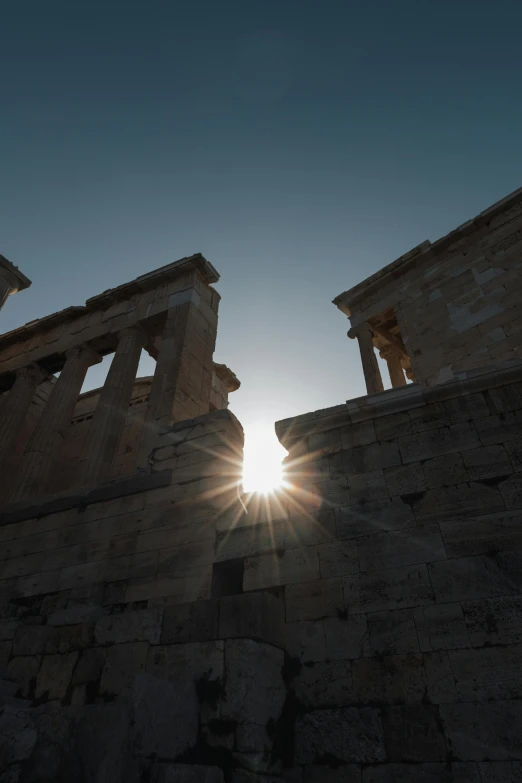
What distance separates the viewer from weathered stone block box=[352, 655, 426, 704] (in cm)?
428

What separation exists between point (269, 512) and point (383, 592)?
1700 mm

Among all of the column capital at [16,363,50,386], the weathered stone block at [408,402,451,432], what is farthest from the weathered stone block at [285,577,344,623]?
the column capital at [16,363,50,386]

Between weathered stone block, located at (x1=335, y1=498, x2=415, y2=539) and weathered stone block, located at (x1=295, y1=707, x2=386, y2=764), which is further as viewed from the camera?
weathered stone block, located at (x1=335, y1=498, x2=415, y2=539)

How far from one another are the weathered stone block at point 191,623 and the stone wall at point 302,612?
17mm

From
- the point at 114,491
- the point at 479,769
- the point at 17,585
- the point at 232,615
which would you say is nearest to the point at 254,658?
the point at 232,615

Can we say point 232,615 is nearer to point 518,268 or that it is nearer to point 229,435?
point 229,435

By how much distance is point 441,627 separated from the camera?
446 cm

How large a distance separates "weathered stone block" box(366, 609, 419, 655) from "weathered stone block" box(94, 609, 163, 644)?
7.03ft

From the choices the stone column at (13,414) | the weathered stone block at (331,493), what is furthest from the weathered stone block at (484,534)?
the stone column at (13,414)

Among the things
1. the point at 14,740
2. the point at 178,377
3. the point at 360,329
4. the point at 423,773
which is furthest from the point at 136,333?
the point at 423,773

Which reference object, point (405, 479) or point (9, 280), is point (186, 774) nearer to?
point (405, 479)

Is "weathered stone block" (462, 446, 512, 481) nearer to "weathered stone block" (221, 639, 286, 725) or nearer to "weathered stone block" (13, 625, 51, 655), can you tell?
"weathered stone block" (221, 639, 286, 725)

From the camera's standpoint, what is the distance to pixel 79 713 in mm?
3848

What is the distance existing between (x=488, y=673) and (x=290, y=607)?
1.93 m
